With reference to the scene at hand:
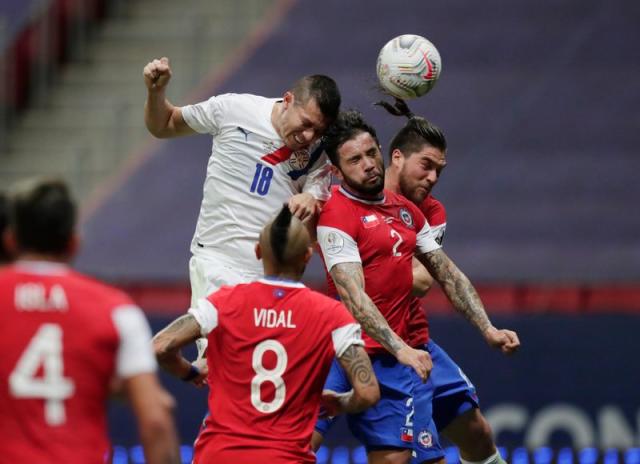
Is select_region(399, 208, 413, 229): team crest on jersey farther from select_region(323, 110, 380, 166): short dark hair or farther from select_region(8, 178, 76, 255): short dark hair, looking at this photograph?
select_region(8, 178, 76, 255): short dark hair

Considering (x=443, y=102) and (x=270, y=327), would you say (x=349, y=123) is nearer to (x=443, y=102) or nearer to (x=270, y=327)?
(x=270, y=327)

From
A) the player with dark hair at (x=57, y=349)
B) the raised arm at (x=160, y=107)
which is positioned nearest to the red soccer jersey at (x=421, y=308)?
the raised arm at (x=160, y=107)

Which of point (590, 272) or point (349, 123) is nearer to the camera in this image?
point (349, 123)

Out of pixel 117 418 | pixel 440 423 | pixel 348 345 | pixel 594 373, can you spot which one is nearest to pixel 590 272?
pixel 594 373

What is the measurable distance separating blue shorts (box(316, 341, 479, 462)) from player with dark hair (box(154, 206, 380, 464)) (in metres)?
1.42

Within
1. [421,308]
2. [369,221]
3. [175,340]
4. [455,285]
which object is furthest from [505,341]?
[175,340]

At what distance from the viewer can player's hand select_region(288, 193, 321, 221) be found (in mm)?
6786

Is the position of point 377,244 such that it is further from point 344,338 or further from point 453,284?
point 344,338

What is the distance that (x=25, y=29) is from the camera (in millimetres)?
16984

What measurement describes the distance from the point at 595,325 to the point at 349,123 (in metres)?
4.70

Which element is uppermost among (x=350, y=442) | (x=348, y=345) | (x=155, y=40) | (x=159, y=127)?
(x=155, y=40)

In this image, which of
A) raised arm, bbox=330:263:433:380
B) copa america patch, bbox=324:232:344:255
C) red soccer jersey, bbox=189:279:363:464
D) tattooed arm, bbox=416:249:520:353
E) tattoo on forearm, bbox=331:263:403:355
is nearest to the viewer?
red soccer jersey, bbox=189:279:363:464

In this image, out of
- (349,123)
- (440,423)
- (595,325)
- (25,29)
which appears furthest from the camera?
(25,29)

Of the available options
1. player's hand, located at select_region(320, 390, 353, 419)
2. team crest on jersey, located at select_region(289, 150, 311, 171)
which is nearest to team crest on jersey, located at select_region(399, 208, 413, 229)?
team crest on jersey, located at select_region(289, 150, 311, 171)
